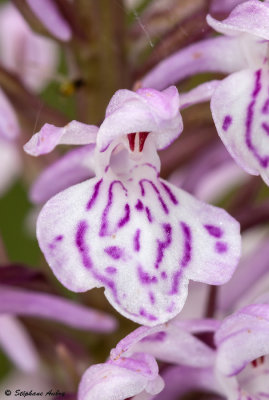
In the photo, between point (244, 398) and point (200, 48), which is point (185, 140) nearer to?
point (200, 48)

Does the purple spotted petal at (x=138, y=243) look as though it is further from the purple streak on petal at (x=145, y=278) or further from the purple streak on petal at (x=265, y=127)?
the purple streak on petal at (x=265, y=127)

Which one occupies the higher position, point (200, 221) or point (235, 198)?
point (200, 221)

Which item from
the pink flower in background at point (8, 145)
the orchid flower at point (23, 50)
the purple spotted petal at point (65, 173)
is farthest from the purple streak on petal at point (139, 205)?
the orchid flower at point (23, 50)

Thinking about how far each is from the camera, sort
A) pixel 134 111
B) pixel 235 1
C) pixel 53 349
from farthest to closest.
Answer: pixel 53 349 < pixel 235 1 < pixel 134 111

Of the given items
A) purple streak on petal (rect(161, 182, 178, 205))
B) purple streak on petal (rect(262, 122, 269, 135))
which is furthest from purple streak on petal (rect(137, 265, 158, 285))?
purple streak on petal (rect(262, 122, 269, 135))

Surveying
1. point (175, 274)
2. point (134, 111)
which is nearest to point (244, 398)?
point (175, 274)

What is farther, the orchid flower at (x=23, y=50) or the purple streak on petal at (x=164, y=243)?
the orchid flower at (x=23, y=50)

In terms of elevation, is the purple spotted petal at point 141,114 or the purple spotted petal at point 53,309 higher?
the purple spotted petal at point 141,114
